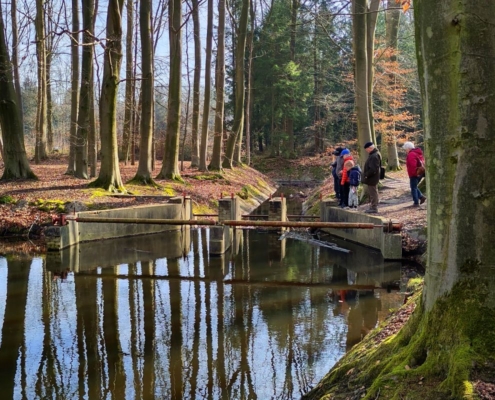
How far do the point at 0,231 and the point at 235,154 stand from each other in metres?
22.5

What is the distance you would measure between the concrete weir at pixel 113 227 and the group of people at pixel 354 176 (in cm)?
494

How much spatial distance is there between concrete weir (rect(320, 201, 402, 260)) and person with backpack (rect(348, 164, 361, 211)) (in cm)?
42

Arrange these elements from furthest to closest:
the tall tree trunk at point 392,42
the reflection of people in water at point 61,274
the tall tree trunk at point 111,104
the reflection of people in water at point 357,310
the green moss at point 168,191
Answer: the tall tree trunk at point 392,42
the green moss at point 168,191
the tall tree trunk at point 111,104
the reflection of people in water at point 61,274
the reflection of people in water at point 357,310

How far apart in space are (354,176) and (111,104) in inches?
338

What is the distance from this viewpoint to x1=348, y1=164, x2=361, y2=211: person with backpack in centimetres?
1330

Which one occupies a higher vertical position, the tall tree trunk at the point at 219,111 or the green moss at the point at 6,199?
the tall tree trunk at the point at 219,111

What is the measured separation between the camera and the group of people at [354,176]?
1252 cm

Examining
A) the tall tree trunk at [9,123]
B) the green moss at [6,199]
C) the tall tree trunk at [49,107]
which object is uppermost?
the tall tree trunk at [49,107]

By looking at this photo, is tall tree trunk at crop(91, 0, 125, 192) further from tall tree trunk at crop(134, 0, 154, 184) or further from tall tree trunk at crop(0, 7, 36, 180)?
tall tree trunk at crop(0, 7, 36, 180)

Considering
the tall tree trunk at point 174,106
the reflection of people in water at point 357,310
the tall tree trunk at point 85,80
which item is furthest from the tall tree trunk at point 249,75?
the reflection of people in water at point 357,310

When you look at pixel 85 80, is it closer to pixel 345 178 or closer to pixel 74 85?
pixel 74 85

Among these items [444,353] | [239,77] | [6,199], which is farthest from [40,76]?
[444,353]

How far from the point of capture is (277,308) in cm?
749

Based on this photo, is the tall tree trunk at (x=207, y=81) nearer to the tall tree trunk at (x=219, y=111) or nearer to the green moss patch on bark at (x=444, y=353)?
the tall tree trunk at (x=219, y=111)
